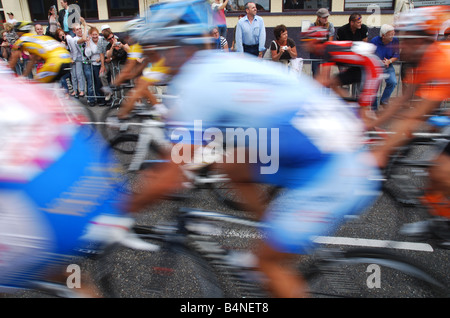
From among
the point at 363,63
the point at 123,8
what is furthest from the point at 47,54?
the point at 123,8

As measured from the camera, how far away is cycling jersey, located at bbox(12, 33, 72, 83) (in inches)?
217

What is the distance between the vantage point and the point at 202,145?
183cm

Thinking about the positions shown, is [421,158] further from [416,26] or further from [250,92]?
[250,92]

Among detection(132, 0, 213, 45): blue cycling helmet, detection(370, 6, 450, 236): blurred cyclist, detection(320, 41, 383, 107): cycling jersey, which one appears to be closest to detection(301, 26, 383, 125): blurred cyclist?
detection(320, 41, 383, 107): cycling jersey

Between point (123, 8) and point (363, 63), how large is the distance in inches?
570

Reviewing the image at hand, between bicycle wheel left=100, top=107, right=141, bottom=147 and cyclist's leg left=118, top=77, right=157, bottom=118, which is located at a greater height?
cyclist's leg left=118, top=77, right=157, bottom=118

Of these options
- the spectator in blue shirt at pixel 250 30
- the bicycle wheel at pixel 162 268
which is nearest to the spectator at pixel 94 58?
the spectator in blue shirt at pixel 250 30

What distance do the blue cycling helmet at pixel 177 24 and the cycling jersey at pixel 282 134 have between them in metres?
0.23

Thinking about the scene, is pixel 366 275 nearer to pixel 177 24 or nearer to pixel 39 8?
pixel 177 24

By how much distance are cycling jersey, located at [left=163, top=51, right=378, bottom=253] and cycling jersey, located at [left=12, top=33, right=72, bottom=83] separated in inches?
176

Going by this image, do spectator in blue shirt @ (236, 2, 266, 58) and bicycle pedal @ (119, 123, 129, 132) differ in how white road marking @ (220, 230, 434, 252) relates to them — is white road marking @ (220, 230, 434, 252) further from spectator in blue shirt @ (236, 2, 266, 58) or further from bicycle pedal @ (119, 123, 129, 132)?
spectator in blue shirt @ (236, 2, 266, 58)

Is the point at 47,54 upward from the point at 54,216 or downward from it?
upward

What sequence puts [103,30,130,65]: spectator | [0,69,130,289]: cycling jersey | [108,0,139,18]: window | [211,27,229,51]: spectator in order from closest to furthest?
[0,69,130,289]: cycling jersey
[211,27,229,51]: spectator
[103,30,130,65]: spectator
[108,0,139,18]: window

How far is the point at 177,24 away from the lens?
2.18 meters
